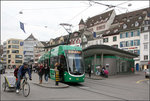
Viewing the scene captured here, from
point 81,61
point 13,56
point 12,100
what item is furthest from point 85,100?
point 13,56

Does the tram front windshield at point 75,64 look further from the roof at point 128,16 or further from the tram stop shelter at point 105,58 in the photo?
the roof at point 128,16

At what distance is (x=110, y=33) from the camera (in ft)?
213

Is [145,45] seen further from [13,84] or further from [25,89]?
[25,89]

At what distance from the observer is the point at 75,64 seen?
1667 centimetres

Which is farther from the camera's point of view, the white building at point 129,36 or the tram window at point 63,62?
the white building at point 129,36

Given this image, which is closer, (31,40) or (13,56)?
(31,40)

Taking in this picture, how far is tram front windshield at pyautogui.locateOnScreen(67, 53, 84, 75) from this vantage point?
16406mm

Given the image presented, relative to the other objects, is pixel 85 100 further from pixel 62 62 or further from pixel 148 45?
pixel 148 45

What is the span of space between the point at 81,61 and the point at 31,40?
3871 inches

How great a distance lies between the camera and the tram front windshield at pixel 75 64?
1641 cm

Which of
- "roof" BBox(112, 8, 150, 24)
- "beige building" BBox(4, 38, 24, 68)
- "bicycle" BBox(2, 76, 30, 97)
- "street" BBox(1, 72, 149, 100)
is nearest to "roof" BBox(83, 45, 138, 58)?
"street" BBox(1, 72, 149, 100)

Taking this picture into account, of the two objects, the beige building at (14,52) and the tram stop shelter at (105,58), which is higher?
the beige building at (14,52)

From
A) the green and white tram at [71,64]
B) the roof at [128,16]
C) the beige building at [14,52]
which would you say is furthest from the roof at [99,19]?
the green and white tram at [71,64]

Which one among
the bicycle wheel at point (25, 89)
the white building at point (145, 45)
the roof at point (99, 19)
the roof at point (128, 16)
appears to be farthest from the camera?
the roof at point (99, 19)
